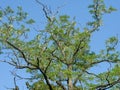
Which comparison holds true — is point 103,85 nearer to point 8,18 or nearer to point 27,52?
point 27,52

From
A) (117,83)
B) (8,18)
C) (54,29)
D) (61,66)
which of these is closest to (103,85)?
(117,83)

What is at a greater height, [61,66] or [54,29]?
[54,29]

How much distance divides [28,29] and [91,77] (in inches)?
213

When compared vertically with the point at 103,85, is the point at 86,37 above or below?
above

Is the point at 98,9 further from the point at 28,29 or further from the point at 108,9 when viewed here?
the point at 28,29

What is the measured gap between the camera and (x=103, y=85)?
28.8 metres

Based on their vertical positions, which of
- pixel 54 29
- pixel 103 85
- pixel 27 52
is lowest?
pixel 103 85

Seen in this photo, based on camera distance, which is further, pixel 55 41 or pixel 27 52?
pixel 55 41

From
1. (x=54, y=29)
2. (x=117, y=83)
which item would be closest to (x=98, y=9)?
(x=54, y=29)

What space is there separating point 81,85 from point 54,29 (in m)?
4.26

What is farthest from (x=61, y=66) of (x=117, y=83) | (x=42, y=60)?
(x=117, y=83)

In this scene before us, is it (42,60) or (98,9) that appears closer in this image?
(42,60)

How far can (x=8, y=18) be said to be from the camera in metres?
28.7

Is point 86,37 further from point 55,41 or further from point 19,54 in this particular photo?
point 19,54
